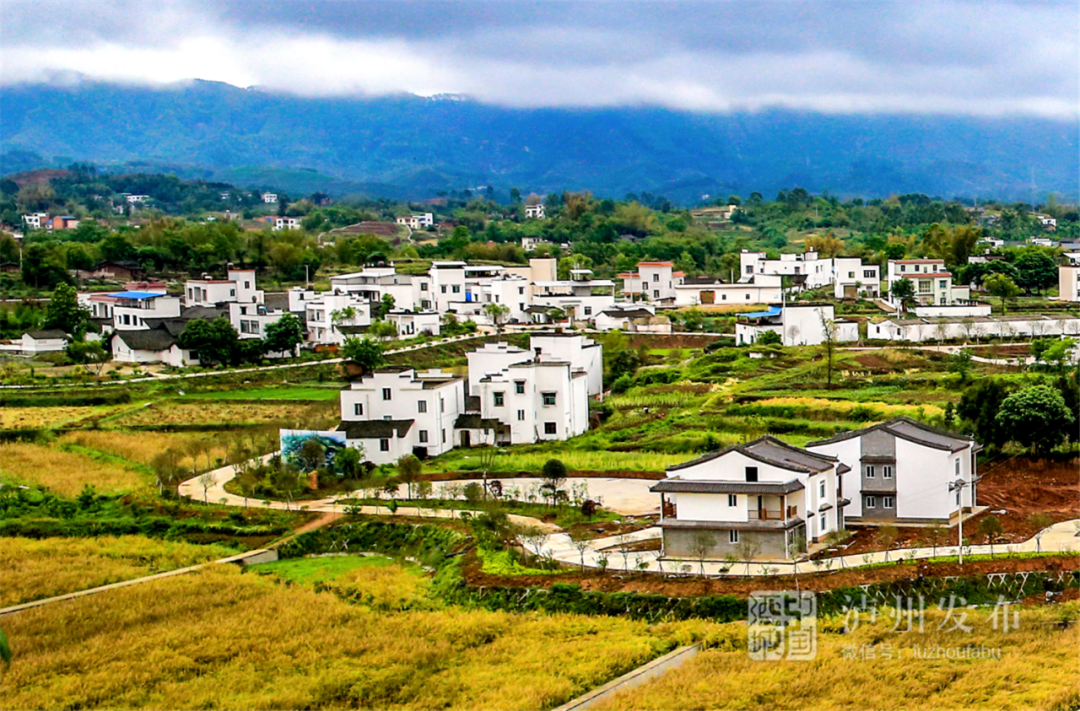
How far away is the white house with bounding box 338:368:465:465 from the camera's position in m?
26.1

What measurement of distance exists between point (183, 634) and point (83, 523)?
22.0 ft

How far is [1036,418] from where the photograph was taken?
73.3ft

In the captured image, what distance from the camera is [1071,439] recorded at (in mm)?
22969

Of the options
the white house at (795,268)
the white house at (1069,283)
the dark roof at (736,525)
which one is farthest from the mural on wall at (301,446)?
the white house at (1069,283)

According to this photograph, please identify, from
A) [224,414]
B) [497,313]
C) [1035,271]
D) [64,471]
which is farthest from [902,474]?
[1035,271]

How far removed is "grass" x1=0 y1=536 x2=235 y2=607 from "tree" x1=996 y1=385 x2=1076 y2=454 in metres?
12.7

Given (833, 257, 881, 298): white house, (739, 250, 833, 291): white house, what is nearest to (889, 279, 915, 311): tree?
(833, 257, 881, 298): white house

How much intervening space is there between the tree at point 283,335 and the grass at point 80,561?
17711mm

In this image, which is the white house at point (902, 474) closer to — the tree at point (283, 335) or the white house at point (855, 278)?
the tree at point (283, 335)

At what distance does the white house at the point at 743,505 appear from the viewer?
17.6 meters

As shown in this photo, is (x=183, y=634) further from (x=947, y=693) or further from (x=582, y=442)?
(x=582, y=442)

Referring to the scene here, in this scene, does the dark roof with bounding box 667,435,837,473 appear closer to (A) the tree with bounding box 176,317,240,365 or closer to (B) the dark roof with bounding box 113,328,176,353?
(A) the tree with bounding box 176,317,240,365

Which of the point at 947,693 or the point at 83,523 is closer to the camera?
the point at 947,693

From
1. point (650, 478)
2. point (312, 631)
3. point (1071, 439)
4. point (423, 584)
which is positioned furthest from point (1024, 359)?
point (312, 631)
